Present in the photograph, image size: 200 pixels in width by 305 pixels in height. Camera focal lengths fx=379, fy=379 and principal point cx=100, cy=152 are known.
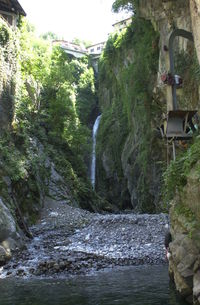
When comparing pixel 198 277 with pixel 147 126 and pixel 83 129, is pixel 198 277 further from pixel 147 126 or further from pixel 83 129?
pixel 83 129

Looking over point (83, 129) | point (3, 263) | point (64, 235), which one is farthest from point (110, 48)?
point (3, 263)

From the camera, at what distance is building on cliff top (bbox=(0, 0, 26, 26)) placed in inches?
1094

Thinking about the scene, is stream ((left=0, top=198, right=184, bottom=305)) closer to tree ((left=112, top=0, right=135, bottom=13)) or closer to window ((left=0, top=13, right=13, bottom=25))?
tree ((left=112, top=0, right=135, bottom=13))

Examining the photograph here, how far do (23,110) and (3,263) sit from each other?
15.7 metres

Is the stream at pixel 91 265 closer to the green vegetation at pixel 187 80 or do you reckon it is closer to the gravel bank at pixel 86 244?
the gravel bank at pixel 86 244

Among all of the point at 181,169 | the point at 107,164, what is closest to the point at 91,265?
the point at 181,169

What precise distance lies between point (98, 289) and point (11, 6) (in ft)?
80.6

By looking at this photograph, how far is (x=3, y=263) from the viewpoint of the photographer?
12.5 meters

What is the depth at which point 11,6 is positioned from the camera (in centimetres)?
2823

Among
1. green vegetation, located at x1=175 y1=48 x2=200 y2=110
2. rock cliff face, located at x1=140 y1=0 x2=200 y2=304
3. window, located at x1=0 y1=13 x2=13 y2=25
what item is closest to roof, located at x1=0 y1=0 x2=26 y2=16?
window, located at x1=0 y1=13 x2=13 y2=25

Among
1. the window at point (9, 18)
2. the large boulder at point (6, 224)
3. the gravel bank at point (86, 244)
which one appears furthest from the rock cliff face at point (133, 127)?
the large boulder at point (6, 224)

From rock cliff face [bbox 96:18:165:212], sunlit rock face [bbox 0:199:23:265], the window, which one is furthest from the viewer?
the window

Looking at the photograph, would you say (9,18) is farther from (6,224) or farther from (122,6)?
(6,224)

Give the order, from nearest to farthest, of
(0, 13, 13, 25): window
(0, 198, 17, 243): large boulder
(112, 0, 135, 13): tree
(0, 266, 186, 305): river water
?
1. (0, 266, 186, 305): river water
2. (0, 198, 17, 243): large boulder
3. (112, 0, 135, 13): tree
4. (0, 13, 13, 25): window
